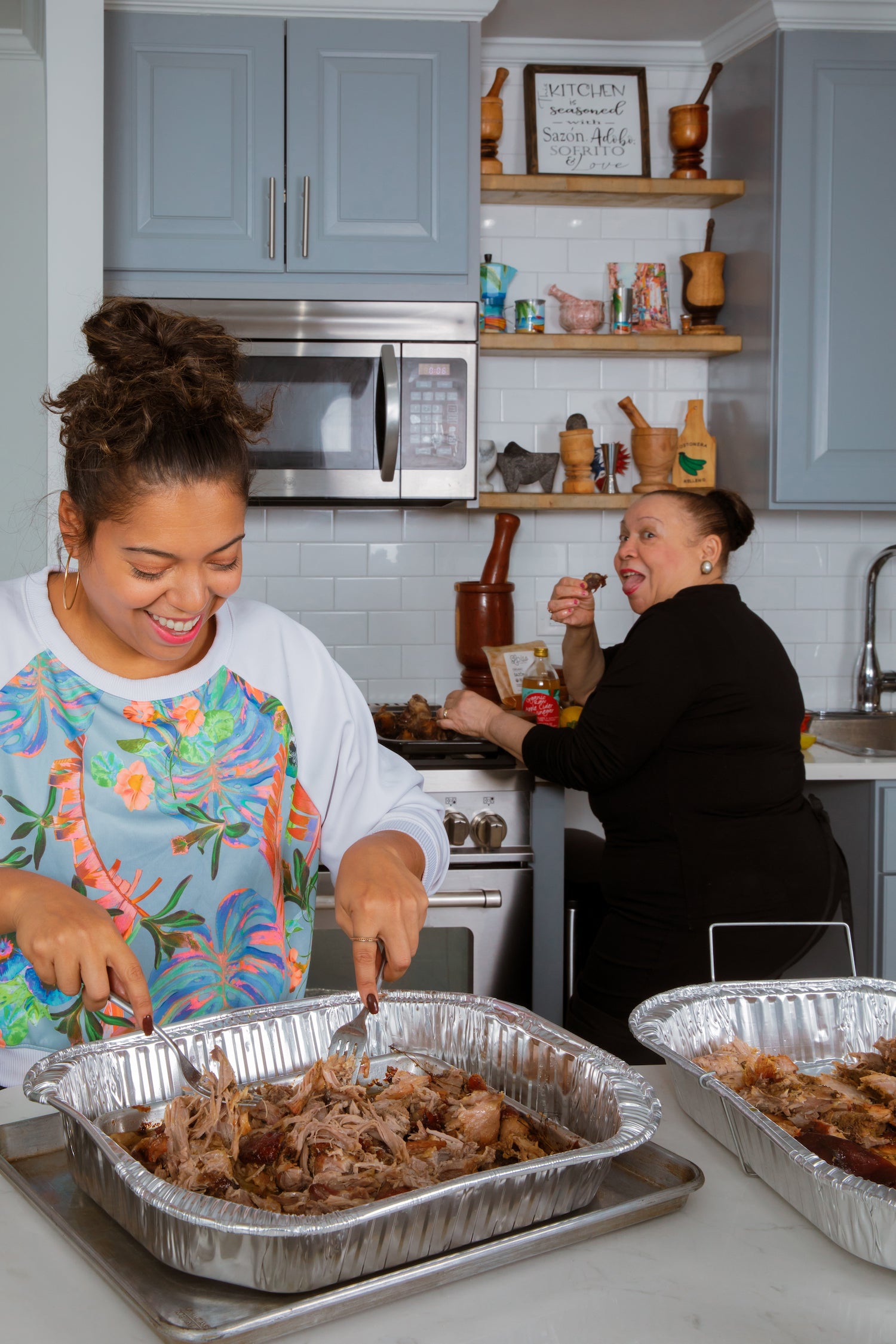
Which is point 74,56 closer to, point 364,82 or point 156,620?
point 364,82

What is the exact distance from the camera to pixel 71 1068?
0.97 m

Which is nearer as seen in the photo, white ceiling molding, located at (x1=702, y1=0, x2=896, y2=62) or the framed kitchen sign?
white ceiling molding, located at (x1=702, y1=0, x2=896, y2=62)

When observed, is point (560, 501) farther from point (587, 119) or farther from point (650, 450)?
point (587, 119)

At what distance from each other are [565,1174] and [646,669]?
55.5 inches

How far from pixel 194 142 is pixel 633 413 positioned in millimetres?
1304

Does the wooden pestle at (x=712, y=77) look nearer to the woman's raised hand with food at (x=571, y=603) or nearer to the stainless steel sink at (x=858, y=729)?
the woman's raised hand with food at (x=571, y=603)

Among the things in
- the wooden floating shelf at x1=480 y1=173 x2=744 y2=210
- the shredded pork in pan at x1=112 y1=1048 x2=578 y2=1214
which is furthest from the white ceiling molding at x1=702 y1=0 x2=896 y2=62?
the shredded pork in pan at x1=112 y1=1048 x2=578 y2=1214

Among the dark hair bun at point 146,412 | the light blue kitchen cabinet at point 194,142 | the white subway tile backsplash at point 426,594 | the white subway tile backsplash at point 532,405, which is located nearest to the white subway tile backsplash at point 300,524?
the white subway tile backsplash at point 426,594

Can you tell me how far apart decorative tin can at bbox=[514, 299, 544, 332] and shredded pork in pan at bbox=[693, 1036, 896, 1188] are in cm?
238

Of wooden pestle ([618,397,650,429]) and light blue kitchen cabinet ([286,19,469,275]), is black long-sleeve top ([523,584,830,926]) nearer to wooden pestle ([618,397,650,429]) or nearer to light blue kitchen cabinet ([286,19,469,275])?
wooden pestle ([618,397,650,429])

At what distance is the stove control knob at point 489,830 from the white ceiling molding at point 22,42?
1.99 metres

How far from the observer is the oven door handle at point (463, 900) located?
2527 millimetres

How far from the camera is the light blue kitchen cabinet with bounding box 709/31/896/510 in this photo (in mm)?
2914

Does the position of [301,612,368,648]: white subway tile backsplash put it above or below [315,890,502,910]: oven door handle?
above
